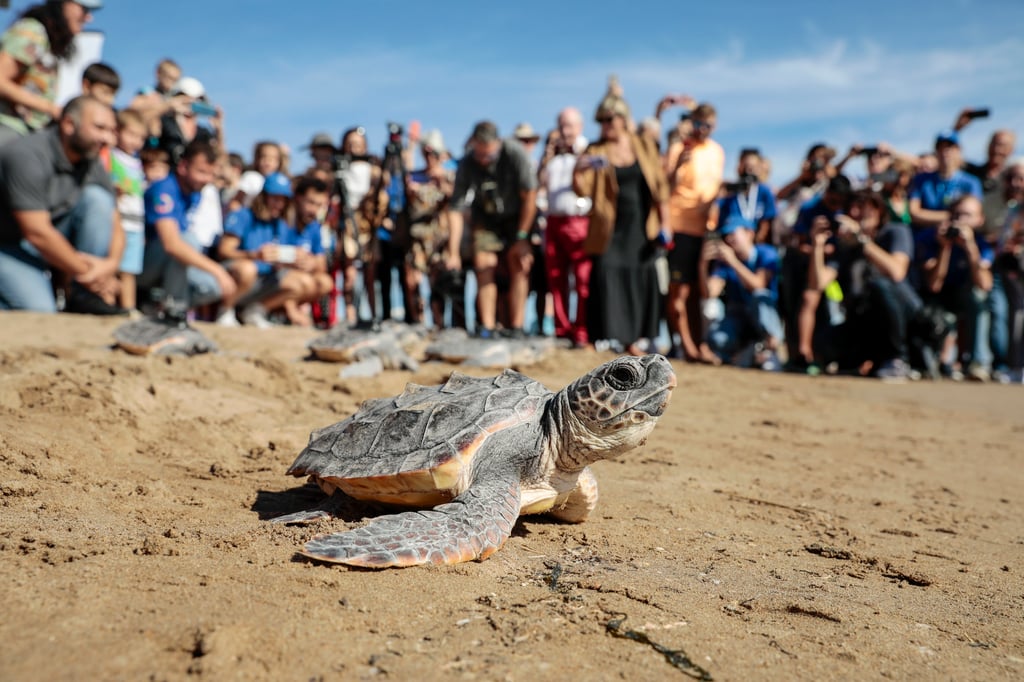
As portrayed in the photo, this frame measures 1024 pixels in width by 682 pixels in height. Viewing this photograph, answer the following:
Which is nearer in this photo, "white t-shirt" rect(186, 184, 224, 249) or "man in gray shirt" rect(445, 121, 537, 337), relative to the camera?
"man in gray shirt" rect(445, 121, 537, 337)

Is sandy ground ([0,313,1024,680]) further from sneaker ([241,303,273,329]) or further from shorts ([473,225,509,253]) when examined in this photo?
sneaker ([241,303,273,329])

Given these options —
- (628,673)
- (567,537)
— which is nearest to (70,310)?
(567,537)

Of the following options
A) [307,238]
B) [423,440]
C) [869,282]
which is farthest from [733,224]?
[423,440]

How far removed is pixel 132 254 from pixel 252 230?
4.23 ft

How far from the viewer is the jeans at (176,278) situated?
6805mm

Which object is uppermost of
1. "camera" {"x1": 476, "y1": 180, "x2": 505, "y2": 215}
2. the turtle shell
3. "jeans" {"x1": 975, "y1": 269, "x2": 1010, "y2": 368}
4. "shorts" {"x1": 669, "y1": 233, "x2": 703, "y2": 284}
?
"camera" {"x1": 476, "y1": 180, "x2": 505, "y2": 215}

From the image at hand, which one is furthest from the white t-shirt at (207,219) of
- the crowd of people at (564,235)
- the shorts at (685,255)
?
the shorts at (685,255)

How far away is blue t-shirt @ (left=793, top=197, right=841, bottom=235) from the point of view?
7.33 metres

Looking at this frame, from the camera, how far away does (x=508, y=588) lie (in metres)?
1.77

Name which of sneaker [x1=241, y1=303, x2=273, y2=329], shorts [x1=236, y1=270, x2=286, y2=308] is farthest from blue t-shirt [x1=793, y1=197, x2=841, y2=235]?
sneaker [x1=241, y1=303, x2=273, y2=329]

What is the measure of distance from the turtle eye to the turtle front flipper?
0.45 metres

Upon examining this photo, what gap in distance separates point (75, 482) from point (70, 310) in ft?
15.0

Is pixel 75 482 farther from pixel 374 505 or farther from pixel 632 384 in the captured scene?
pixel 632 384

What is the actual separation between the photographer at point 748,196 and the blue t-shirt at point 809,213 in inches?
13.1
